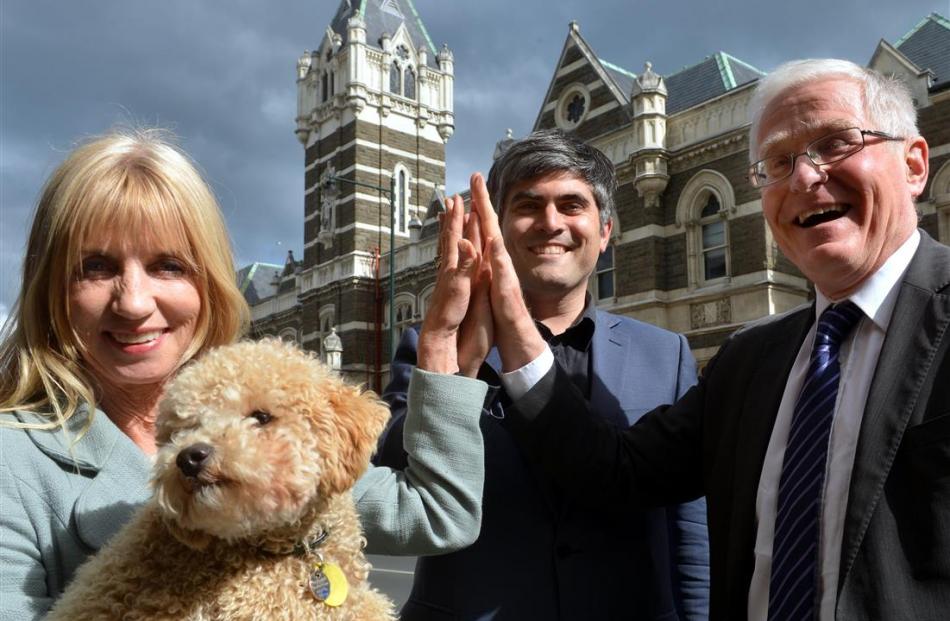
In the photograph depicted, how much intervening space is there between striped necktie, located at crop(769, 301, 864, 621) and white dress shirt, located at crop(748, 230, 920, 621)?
0.02m

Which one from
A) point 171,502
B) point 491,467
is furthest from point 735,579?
point 171,502

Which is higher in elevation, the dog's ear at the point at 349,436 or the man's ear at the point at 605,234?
the man's ear at the point at 605,234

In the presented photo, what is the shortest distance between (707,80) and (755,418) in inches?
756

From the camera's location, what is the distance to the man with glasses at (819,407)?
1.70m

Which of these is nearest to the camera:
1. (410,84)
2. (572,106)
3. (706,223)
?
(706,223)

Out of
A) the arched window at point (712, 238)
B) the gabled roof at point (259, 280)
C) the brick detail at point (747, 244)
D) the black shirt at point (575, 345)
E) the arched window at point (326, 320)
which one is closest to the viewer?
the black shirt at point (575, 345)

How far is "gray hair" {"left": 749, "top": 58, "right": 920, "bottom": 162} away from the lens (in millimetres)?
2100

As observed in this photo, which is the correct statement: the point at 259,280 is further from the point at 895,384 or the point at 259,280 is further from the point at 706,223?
the point at 895,384

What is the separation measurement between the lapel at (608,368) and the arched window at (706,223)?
15370mm

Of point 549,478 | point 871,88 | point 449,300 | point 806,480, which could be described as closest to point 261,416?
point 449,300

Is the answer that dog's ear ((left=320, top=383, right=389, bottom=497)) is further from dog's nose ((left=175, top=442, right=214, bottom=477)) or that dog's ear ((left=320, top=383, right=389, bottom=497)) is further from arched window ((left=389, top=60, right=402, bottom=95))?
arched window ((left=389, top=60, right=402, bottom=95))

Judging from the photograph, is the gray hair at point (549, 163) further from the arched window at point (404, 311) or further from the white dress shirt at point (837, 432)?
the arched window at point (404, 311)

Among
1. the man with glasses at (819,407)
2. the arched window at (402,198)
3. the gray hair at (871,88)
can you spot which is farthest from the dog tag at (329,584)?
Answer: the arched window at (402,198)

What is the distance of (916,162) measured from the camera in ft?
7.07
